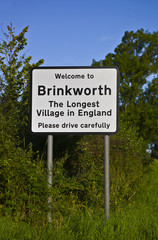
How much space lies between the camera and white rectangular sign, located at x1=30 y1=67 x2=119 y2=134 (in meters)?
5.95

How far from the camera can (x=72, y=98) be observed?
19.8 feet

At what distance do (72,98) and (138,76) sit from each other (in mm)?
23614

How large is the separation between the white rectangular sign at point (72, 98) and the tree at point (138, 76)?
19314 mm

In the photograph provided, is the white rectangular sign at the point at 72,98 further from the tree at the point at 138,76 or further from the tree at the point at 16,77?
the tree at the point at 138,76

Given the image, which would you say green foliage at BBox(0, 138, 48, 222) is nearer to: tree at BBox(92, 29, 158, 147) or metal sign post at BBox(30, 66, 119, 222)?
metal sign post at BBox(30, 66, 119, 222)

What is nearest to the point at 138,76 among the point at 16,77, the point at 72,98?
the point at 16,77

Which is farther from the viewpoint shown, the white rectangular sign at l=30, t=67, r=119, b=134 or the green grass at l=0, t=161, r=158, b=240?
the white rectangular sign at l=30, t=67, r=119, b=134

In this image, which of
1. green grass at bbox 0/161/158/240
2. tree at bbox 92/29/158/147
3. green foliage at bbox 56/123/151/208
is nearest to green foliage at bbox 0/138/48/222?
green grass at bbox 0/161/158/240

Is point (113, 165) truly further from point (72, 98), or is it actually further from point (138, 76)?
point (138, 76)

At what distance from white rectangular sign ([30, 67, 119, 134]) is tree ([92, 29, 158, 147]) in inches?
760

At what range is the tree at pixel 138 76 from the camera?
2752 cm

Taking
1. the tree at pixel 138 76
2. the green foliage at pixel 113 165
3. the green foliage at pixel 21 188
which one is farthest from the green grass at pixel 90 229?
the tree at pixel 138 76

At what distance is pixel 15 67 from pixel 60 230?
416 inches

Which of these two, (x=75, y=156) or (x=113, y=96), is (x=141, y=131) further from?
(x=113, y=96)
